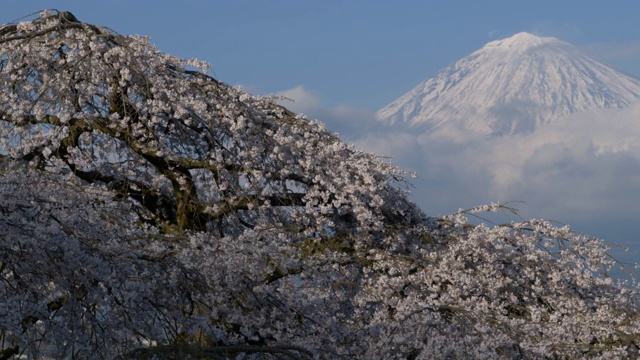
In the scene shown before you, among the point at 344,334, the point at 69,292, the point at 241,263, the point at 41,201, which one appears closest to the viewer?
the point at 69,292

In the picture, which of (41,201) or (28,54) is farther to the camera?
(28,54)

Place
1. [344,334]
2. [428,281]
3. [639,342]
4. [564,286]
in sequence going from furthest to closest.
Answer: [564,286] < [428,281] < [639,342] < [344,334]

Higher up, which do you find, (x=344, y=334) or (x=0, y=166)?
(x=0, y=166)

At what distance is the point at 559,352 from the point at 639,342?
1.01m

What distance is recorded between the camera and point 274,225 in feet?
32.1

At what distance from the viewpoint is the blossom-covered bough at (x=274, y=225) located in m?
7.13

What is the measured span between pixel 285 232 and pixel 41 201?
12.4ft

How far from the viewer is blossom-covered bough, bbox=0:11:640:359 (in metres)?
7.13

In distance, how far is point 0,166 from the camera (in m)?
10.3

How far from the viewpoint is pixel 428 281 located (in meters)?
9.28

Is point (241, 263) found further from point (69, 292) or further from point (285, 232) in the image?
point (285, 232)

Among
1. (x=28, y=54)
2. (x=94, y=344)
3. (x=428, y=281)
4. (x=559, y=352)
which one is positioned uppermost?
(x=28, y=54)

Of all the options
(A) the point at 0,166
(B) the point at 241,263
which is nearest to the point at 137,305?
(B) the point at 241,263

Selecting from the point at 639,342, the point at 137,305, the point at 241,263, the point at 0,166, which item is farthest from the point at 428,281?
the point at 0,166
